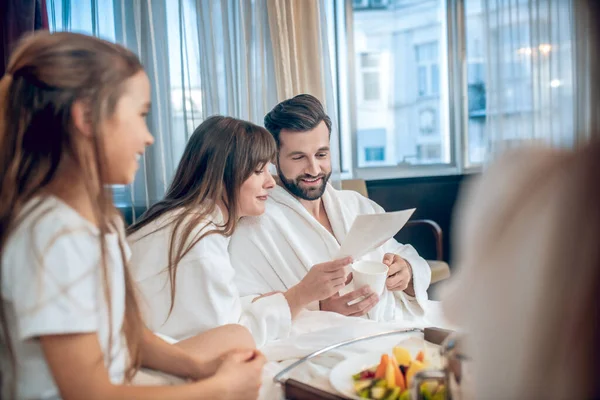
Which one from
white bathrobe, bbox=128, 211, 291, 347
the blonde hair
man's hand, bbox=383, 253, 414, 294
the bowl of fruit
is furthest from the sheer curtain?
the blonde hair

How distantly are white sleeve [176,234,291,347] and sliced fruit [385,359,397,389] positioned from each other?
21.7 inches

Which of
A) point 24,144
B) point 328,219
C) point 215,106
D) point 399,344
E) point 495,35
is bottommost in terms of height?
point 399,344

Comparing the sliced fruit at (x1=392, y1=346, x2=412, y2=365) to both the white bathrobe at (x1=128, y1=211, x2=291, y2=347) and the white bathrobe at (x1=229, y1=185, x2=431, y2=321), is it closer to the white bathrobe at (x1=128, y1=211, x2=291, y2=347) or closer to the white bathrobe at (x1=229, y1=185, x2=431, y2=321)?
the white bathrobe at (x1=128, y1=211, x2=291, y2=347)

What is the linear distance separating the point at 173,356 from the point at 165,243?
0.38m

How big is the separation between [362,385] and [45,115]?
2.12 feet

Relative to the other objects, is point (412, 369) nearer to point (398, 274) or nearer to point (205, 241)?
point (205, 241)

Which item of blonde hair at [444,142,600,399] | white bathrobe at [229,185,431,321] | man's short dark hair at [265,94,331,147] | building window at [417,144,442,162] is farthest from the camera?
building window at [417,144,442,162]

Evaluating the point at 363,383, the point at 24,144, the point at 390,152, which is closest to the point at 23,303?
the point at 24,144

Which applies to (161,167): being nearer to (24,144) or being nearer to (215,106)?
(215,106)

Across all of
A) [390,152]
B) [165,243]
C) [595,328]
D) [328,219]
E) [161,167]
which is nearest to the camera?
[595,328]

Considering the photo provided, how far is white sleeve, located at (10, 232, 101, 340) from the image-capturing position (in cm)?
70

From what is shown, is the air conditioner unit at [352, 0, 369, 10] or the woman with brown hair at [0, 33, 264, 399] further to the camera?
the air conditioner unit at [352, 0, 369, 10]

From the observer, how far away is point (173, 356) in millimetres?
979

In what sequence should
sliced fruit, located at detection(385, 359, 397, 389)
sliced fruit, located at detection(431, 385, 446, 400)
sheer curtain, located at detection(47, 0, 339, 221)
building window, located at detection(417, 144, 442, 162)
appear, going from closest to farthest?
sliced fruit, located at detection(431, 385, 446, 400), sliced fruit, located at detection(385, 359, 397, 389), sheer curtain, located at detection(47, 0, 339, 221), building window, located at detection(417, 144, 442, 162)
